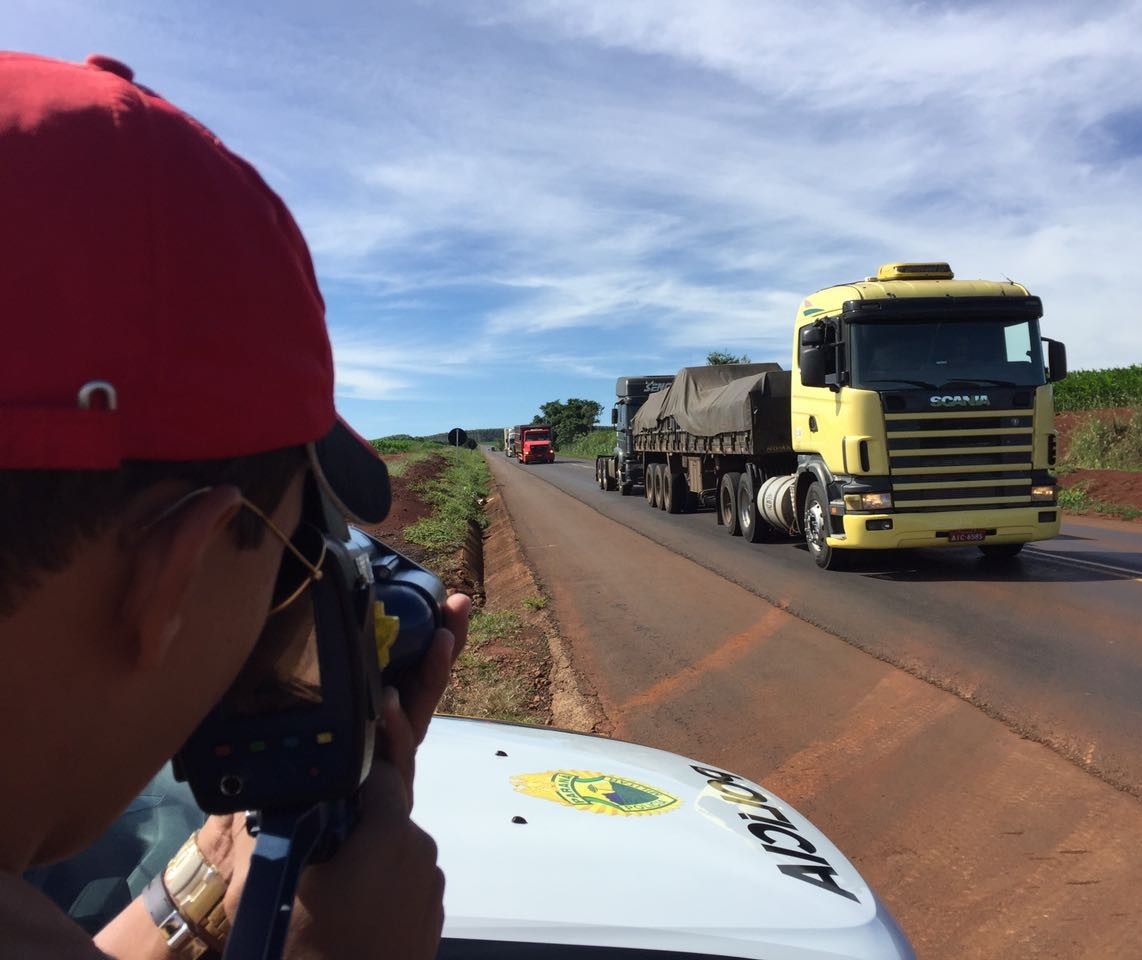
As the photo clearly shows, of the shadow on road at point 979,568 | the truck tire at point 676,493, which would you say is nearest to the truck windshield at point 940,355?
the shadow on road at point 979,568

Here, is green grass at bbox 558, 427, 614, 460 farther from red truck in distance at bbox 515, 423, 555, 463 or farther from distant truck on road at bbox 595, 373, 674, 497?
distant truck on road at bbox 595, 373, 674, 497

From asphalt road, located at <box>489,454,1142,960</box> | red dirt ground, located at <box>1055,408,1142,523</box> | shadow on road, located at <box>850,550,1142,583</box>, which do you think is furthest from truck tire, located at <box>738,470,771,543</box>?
red dirt ground, located at <box>1055,408,1142,523</box>

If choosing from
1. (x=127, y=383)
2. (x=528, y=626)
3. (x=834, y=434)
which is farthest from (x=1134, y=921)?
(x=834, y=434)

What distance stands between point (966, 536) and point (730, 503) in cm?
563

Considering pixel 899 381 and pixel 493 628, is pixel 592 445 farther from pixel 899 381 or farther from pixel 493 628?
pixel 493 628

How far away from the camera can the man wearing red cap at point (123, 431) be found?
64cm

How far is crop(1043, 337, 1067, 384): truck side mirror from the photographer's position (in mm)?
9820

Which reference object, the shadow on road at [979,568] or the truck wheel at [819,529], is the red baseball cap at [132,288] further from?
the truck wheel at [819,529]

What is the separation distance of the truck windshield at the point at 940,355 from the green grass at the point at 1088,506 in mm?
8313

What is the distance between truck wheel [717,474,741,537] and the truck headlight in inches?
193

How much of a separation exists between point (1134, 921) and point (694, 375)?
1631 centimetres

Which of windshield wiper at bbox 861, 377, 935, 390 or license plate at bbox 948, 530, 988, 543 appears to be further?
license plate at bbox 948, 530, 988, 543

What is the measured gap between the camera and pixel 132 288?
2.16 ft

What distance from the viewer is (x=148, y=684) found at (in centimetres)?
72
